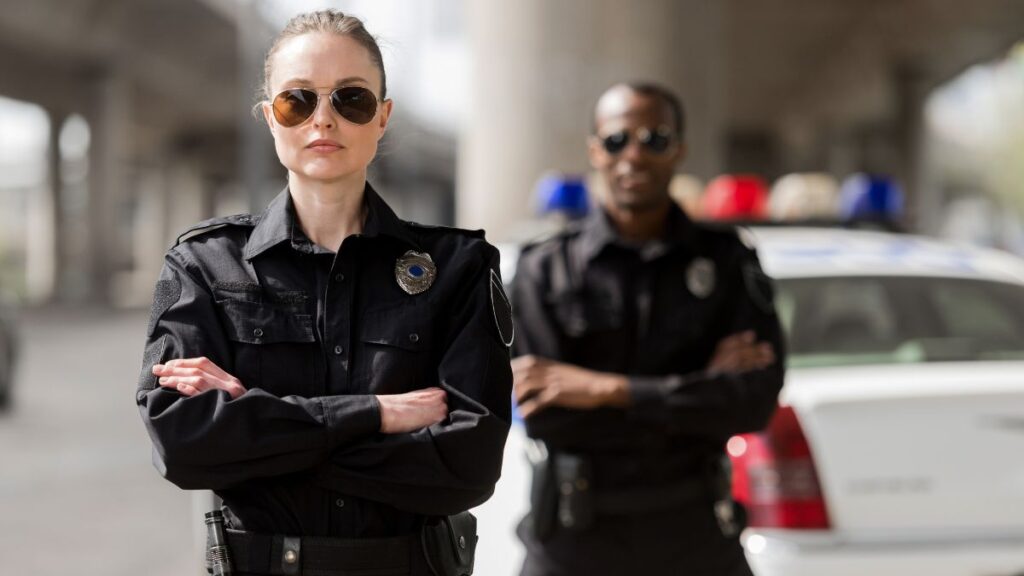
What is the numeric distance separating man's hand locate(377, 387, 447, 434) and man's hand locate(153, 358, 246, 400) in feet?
0.77

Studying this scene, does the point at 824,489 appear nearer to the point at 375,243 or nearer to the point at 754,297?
the point at 754,297

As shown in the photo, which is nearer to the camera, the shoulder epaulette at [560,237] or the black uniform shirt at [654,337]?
the black uniform shirt at [654,337]

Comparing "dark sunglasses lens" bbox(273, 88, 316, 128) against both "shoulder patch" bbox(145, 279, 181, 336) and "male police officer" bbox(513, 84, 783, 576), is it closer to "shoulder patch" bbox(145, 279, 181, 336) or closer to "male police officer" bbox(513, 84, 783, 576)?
"shoulder patch" bbox(145, 279, 181, 336)

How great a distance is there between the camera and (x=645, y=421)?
3.28m

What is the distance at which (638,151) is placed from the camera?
11.5 ft

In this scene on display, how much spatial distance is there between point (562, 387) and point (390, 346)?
3.50 feet

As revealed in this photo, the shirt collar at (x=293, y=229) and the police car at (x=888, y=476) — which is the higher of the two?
the shirt collar at (x=293, y=229)

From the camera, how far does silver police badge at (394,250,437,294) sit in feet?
7.47

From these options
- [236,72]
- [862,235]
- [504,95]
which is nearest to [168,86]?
[236,72]

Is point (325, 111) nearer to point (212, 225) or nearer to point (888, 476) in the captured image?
point (212, 225)

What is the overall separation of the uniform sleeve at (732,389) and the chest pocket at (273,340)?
1.17 m

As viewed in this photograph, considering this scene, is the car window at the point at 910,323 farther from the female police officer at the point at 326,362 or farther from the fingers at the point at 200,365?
the fingers at the point at 200,365

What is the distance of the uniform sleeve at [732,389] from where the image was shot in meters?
3.25

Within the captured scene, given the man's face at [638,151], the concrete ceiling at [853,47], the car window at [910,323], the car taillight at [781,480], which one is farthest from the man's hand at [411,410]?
the concrete ceiling at [853,47]
